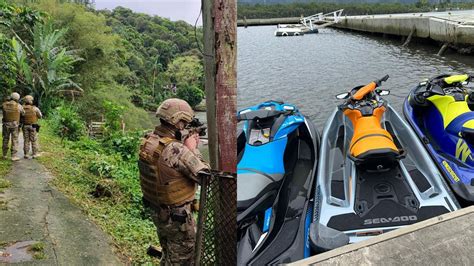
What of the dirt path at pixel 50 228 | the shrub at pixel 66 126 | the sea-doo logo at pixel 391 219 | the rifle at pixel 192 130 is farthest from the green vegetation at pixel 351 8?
the rifle at pixel 192 130

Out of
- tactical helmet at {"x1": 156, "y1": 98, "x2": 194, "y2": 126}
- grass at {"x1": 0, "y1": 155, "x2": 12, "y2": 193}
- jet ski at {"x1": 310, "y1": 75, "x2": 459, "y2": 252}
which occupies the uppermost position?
tactical helmet at {"x1": 156, "y1": 98, "x2": 194, "y2": 126}

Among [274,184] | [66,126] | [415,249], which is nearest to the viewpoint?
[415,249]

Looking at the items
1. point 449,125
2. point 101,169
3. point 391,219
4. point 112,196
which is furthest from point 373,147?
point 101,169

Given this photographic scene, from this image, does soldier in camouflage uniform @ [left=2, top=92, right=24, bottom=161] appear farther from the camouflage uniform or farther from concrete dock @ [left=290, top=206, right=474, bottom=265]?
concrete dock @ [left=290, top=206, right=474, bottom=265]

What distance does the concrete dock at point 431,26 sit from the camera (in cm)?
2057

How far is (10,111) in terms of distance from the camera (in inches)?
312

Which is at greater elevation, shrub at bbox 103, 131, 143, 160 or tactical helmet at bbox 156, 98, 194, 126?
tactical helmet at bbox 156, 98, 194, 126

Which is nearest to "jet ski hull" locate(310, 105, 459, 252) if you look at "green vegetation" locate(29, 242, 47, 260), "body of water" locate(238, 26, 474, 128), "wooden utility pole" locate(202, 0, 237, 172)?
"wooden utility pole" locate(202, 0, 237, 172)

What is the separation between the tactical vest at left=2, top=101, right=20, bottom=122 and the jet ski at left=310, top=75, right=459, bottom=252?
5444 mm

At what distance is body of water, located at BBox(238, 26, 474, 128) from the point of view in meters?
13.5

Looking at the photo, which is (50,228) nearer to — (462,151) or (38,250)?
(38,250)

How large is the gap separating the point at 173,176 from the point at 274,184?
2.52m

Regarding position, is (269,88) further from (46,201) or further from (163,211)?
(163,211)

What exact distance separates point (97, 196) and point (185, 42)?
203 feet
